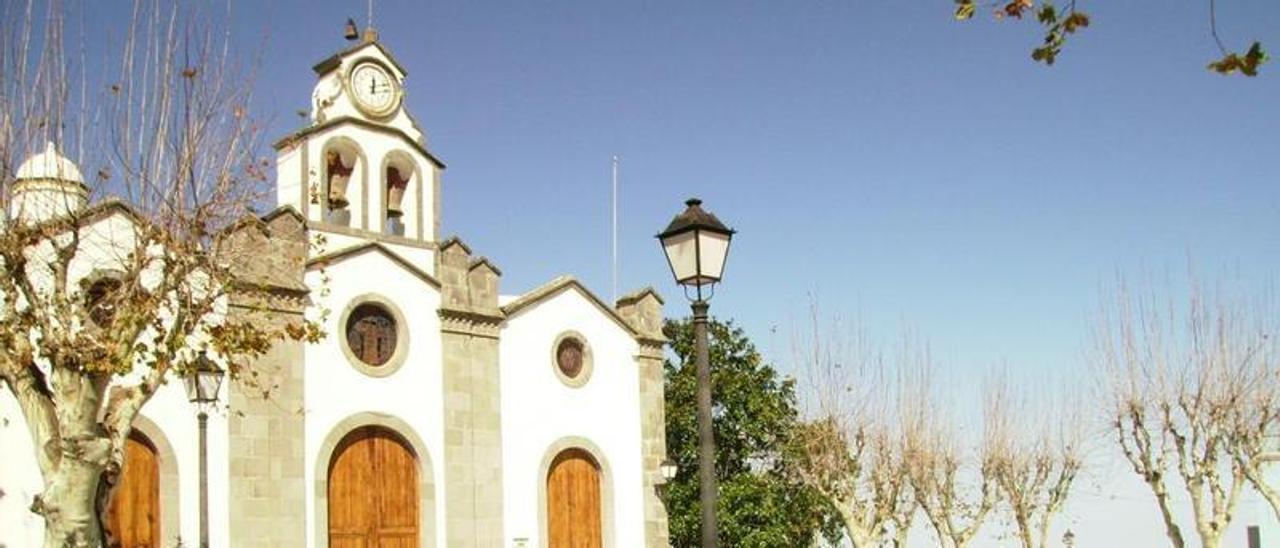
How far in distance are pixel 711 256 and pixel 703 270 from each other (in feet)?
0.45

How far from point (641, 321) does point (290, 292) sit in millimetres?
8321

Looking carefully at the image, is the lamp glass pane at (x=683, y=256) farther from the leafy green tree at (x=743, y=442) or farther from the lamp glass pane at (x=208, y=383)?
the leafy green tree at (x=743, y=442)

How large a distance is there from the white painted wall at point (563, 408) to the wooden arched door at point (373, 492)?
210 centimetres

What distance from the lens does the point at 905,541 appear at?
108 feet

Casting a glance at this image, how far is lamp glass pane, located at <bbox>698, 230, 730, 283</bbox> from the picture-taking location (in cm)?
1085

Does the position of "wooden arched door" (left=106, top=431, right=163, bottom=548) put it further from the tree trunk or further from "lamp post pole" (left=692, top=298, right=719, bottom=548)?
"lamp post pole" (left=692, top=298, right=719, bottom=548)

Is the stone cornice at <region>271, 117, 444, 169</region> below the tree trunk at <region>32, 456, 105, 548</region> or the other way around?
the other way around

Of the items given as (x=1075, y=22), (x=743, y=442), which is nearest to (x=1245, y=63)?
(x=1075, y=22)

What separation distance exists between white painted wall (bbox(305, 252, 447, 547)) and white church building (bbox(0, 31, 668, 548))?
35 millimetres

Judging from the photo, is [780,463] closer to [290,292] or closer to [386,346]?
[386,346]

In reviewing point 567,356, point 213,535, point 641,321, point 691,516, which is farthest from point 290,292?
point 691,516

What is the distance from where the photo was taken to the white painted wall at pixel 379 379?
2273cm

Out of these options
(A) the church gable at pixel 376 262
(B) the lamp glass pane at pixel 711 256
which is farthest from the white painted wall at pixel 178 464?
(B) the lamp glass pane at pixel 711 256

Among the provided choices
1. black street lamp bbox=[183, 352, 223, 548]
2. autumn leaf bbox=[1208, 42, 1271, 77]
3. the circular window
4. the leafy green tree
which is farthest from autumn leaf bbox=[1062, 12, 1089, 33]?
the leafy green tree
